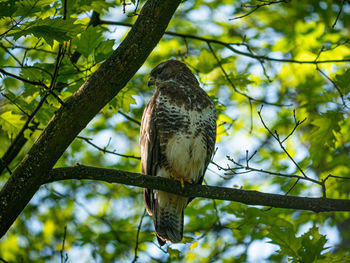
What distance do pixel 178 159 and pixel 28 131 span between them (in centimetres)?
152

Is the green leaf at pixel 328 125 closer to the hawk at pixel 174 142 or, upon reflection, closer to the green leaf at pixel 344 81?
the green leaf at pixel 344 81

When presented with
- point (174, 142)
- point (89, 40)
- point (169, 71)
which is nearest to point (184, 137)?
point (174, 142)

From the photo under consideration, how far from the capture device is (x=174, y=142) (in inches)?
162

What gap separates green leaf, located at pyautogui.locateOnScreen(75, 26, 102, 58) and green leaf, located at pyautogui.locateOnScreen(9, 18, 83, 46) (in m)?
0.77

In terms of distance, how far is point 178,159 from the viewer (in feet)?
13.6

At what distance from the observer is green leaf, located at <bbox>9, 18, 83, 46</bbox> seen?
2.34m

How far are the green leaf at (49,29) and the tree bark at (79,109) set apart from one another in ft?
1.17

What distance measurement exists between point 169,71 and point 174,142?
113 centimetres

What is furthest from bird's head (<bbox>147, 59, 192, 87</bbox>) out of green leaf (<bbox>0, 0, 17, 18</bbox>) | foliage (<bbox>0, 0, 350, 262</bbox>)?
green leaf (<bbox>0, 0, 17, 18</bbox>)

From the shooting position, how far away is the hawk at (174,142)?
13.6 feet

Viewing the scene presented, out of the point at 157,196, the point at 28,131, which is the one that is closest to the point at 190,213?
the point at 157,196

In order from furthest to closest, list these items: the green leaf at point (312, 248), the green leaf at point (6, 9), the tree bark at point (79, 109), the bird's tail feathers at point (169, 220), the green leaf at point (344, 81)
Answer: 1. the bird's tail feathers at point (169, 220)
2. the green leaf at point (344, 81)
3. the green leaf at point (312, 248)
4. the tree bark at point (79, 109)
5. the green leaf at point (6, 9)

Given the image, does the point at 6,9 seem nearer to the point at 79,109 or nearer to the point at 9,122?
the point at 79,109

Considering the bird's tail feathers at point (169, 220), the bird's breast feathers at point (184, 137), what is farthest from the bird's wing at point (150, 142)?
the bird's tail feathers at point (169, 220)
